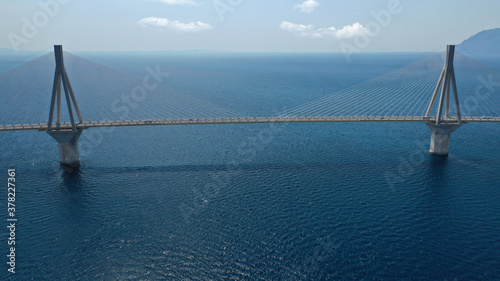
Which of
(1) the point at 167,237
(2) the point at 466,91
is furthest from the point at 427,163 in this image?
(2) the point at 466,91

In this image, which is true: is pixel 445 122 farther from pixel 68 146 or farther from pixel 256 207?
pixel 68 146

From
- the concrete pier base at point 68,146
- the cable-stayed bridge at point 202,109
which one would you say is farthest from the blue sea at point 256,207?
the cable-stayed bridge at point 202,109

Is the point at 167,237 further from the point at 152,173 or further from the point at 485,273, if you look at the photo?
the point at 485,273

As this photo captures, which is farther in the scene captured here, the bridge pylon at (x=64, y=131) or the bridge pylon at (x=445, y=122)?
the bridge pylon at (x=445, y=122)

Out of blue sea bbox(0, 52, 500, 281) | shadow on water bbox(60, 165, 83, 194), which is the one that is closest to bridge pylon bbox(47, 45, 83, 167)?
shadow on water bbox(60, 165, 83, 194)

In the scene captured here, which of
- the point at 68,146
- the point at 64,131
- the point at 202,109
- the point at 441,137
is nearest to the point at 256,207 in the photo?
the point at 68,146

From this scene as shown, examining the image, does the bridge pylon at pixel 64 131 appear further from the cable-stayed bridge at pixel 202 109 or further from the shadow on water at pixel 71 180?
the shadow on water at pixel 71 180
